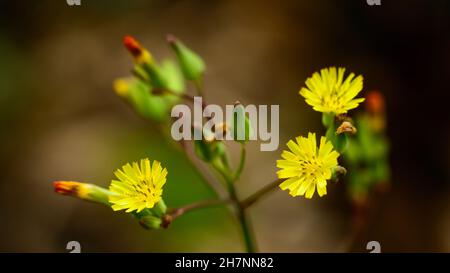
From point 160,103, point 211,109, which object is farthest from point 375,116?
point 160,103

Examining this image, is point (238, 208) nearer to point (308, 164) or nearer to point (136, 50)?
point (308, 164)

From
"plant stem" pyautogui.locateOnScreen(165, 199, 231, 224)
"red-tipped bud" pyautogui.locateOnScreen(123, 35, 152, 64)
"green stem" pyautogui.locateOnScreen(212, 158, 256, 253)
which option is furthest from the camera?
"red-tipped bud" pyautogui.locateOnScreen(123, 35, 152, 64)

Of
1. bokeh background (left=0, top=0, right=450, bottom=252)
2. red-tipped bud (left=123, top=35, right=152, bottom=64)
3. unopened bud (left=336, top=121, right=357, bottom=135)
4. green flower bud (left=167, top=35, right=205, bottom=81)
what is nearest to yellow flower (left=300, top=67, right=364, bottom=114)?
unopened bud (left=336, top=121, right=357, bottom=135)

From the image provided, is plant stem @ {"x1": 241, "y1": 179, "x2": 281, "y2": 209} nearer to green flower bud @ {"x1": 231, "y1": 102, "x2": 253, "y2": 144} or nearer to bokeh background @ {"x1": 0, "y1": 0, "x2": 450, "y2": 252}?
green flower bud @ {"x1": 231, "y1": 102, "x2": 253, "y2": 144}

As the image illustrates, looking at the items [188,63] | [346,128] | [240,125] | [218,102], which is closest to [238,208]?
[240,125]

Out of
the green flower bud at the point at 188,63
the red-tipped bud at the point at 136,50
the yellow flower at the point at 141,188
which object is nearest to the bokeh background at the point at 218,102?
the green flower bud at the point at 188,63

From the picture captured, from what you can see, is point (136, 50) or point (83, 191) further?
point (136, 50)
